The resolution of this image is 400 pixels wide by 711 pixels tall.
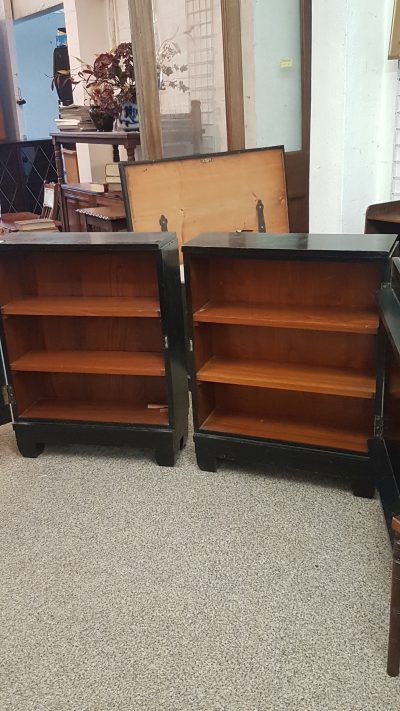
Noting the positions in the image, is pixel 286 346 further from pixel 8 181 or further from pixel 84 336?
pixel 8 181

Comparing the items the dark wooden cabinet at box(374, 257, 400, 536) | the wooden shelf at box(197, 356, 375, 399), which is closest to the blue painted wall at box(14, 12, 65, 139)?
the wooden shelf at box(197, 356, 375, 399)

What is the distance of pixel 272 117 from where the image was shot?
395 cm

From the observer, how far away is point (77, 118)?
14.8 ft

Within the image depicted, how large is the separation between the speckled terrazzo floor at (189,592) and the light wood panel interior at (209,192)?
121 centimetres

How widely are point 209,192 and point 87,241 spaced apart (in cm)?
100

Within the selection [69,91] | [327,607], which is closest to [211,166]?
[327,607]

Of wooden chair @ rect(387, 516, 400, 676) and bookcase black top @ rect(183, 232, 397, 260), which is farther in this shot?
bookcase black top @ rect(183, 232, 397, 260)

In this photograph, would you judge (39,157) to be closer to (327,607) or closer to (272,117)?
(272,117)

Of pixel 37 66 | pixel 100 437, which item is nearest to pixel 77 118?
pixel 100 437

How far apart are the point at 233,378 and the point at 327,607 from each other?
0.88m

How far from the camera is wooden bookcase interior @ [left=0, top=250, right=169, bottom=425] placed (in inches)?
101

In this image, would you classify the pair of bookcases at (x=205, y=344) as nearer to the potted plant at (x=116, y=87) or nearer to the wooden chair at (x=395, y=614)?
the wooden chair at (x=395, y=614)

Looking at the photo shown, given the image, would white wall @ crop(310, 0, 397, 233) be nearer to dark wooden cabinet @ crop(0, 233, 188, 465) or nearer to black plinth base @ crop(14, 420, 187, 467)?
dark wooden cabinet @ crop(0, 233, 188, 465)

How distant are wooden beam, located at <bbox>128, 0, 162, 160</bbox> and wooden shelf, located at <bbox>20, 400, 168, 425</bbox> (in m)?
1.38
